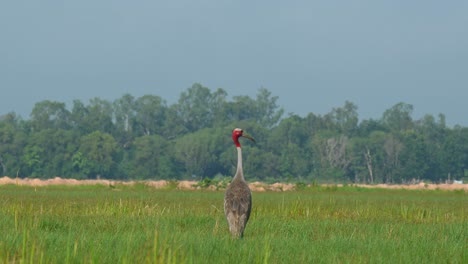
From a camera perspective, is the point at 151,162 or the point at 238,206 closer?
the point at 238,206

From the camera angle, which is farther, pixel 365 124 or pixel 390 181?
pixel 365 124

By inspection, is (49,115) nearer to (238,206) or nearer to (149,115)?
(149,115)

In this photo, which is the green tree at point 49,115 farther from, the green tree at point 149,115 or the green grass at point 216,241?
the green grass at point 216,241

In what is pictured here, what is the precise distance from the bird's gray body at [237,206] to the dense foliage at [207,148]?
90.1 metres

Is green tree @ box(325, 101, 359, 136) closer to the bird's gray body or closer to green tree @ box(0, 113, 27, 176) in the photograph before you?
green tree @ box(0, 113, 27, 176)

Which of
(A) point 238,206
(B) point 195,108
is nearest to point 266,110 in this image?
(B) point 195,108

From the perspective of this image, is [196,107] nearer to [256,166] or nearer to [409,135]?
[256,166]

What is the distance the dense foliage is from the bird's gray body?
9007 cm

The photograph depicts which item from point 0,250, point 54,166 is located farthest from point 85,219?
point 54,166

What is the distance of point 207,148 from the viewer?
10944cm

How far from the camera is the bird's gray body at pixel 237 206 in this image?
13109mm

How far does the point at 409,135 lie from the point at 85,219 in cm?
10046

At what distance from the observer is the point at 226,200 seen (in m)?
13.7

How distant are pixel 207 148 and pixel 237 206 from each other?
96240 millimetres
